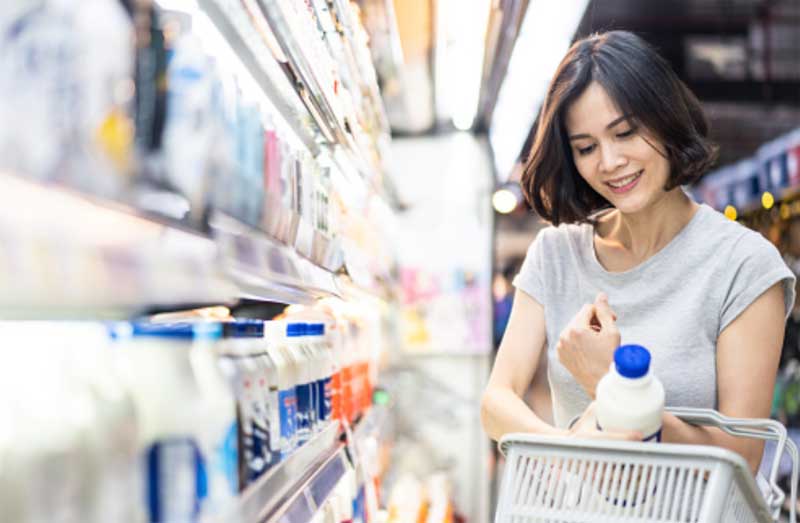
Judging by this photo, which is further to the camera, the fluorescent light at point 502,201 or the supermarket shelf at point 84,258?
the fluorescent light at point 502,201

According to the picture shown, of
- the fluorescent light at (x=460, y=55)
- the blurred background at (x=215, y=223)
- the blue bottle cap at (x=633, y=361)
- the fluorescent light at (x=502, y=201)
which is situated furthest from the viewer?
the fluorescent light at (x=502, y=201)

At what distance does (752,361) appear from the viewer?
163cm

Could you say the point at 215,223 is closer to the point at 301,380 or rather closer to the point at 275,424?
the point at 275,424

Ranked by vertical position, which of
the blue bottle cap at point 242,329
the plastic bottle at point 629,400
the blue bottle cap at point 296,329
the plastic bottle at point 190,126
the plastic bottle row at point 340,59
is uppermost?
the plastic bottle row at point 340,59

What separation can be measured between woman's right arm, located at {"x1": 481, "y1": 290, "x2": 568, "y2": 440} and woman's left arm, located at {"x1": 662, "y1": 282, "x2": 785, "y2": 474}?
1.18 ft

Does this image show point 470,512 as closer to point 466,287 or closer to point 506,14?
point 466,287

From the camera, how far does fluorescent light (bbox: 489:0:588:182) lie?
3023 millimetres

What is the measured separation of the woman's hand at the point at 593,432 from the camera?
1.30 m

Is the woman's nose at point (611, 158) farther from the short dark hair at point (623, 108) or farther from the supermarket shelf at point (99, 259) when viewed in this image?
the supermarket shelf at point (99, 259)

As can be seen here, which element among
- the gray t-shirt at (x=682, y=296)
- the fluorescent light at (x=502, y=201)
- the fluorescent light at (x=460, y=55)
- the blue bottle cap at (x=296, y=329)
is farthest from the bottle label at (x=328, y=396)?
the fluorescent light at (x=502, y=201)

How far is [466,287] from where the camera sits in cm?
593

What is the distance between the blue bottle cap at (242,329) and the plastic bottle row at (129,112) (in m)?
0.16

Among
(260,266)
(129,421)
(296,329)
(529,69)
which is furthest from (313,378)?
(529,69)

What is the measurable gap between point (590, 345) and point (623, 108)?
463mm
